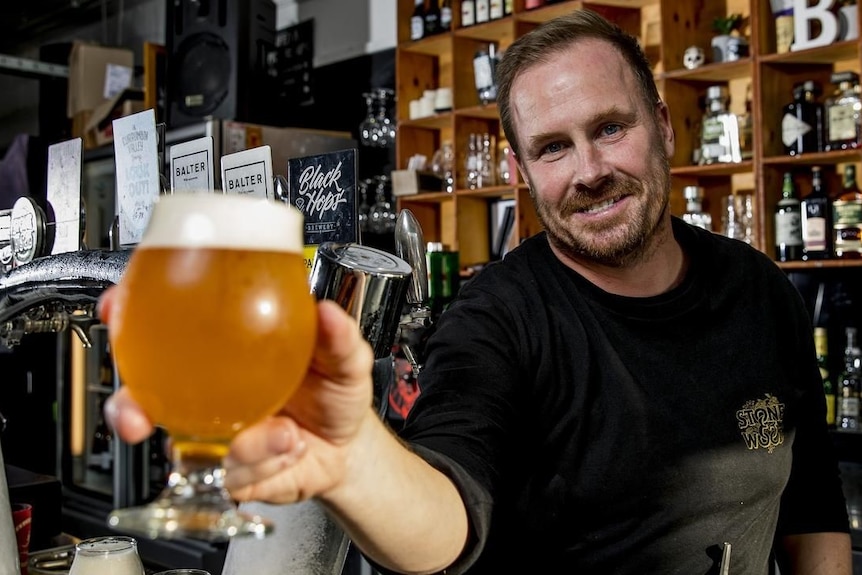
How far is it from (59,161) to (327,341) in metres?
0.81

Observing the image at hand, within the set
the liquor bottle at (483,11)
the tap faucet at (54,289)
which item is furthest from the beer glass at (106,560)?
the liquor bottle at (483,11)

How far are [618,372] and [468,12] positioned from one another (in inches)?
117

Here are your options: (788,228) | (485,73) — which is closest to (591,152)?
(788,228)

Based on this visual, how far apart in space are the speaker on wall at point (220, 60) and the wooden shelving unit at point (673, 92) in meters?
0.68

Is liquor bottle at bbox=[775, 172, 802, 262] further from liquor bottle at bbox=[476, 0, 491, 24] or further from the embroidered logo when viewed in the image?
the embroidered logo

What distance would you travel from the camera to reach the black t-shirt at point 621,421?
4.05ft

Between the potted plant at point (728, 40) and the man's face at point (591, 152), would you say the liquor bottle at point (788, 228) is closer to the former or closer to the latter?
the potted plant at point (728, 40)

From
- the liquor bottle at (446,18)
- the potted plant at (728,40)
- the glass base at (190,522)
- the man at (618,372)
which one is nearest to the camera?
the glass base at (190,522)

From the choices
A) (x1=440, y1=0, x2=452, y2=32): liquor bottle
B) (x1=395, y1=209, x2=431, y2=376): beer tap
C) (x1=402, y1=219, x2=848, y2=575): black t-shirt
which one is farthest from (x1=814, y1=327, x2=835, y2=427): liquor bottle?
(x1=395, y1=209, x2=431, y2=376): beer tap

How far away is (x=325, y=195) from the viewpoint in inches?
38.1

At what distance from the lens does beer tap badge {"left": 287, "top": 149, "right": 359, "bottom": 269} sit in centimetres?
94

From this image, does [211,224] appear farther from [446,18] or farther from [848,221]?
[446,18]

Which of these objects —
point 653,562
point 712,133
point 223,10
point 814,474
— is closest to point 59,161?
point 653,562

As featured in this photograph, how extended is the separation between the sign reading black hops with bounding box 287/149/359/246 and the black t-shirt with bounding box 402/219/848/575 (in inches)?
9.5
